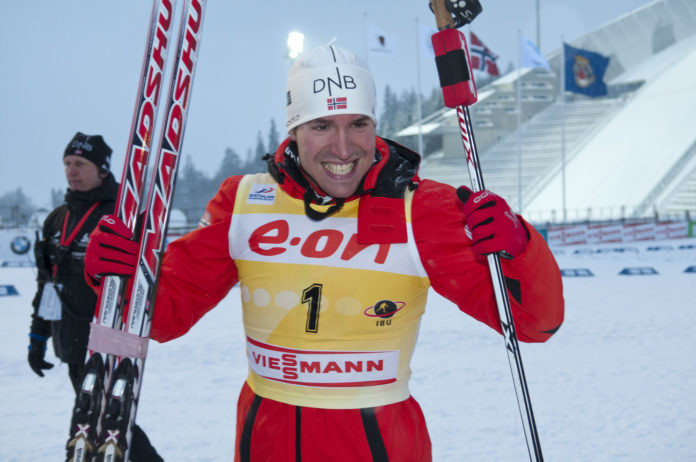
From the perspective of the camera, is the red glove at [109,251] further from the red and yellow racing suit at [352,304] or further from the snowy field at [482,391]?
the snowy field at [482,391]

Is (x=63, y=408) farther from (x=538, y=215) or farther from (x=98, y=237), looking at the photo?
(x=538, y=215)

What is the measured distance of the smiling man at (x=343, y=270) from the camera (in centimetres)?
168

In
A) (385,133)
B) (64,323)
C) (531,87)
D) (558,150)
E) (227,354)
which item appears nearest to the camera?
(64,323)

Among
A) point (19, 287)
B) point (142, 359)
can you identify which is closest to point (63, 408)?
point (142, 359)

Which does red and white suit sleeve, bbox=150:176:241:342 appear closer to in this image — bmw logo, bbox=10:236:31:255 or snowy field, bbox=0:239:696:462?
snowy field, bbox=0:239:696:462

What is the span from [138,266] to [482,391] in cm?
331

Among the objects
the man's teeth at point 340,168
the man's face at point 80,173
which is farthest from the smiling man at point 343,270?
the man's face at point 80,173

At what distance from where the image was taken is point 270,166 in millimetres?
1859

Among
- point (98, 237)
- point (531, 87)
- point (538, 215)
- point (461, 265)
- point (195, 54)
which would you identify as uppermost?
point (531, 87)

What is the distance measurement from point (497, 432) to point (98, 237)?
9.48ft

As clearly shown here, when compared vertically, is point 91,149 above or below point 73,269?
above

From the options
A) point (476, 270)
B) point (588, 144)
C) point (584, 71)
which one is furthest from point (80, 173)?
point (588, 144)

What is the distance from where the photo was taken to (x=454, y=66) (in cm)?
189

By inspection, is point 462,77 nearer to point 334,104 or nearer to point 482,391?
point 334,104
